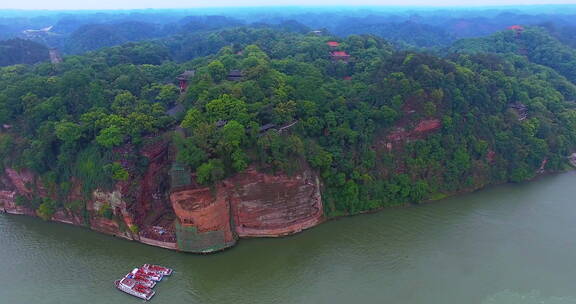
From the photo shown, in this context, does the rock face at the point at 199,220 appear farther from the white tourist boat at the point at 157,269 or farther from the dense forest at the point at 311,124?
the white tourist boat at the point at 157,269

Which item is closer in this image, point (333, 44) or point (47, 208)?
point (47, 208)

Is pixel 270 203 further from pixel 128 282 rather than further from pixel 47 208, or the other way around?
pixel 47 208

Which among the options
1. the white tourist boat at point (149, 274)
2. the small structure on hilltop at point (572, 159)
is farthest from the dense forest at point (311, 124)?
the white tourist boat at point (149, 274)

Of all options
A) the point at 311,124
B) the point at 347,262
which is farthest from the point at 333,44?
the point at 347,262

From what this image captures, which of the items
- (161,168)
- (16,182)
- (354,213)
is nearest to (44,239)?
(16,182)

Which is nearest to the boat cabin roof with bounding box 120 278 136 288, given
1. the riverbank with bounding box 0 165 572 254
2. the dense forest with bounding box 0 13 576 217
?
the riverbank with bounding box 0 165 572 254

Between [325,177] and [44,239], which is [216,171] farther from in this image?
[44,239]
